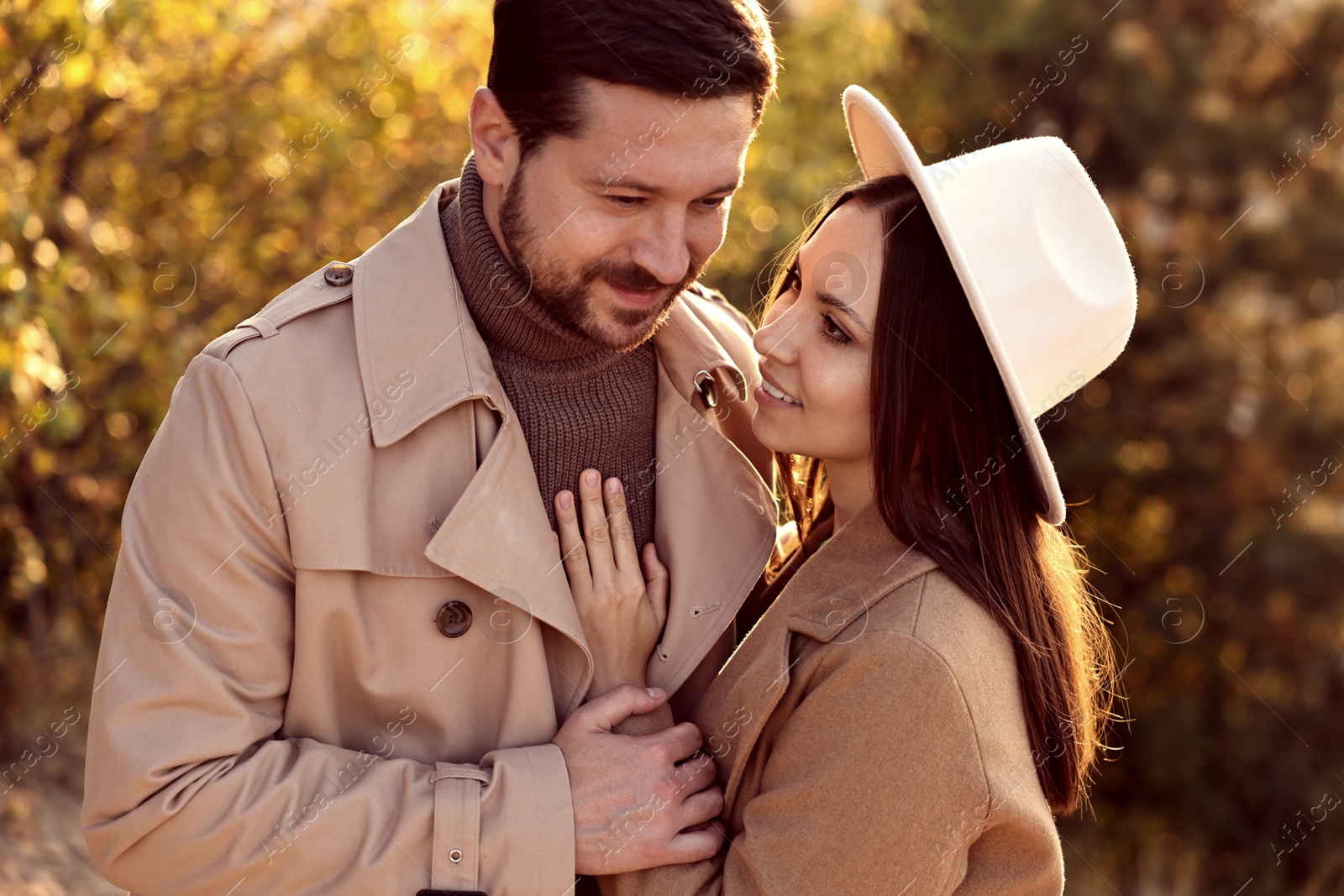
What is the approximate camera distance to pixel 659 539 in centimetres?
255

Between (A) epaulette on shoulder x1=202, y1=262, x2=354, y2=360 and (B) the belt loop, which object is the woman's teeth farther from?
(B) the belt loop

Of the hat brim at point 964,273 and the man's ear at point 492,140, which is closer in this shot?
the hat brim at point 964,273

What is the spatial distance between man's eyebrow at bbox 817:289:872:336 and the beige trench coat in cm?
65

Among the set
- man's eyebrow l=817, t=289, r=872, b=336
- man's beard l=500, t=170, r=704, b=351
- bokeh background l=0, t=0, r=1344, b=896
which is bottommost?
bokeh background l=0, t=0, r=1344, b=896

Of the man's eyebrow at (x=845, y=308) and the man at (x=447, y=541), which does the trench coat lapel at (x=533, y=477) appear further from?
the man's eyebrow at (x=845, y=308)

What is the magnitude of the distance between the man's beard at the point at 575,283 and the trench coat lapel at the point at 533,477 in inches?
5.6

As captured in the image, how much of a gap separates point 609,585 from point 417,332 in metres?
0.60

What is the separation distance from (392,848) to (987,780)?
0.99m

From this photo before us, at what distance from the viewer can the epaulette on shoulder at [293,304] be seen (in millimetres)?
2166

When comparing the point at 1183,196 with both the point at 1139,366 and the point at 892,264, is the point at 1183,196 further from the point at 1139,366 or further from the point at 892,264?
the point at 892,264

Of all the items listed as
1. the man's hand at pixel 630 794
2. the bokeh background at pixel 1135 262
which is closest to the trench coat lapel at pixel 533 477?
the man's hand at pixel 630 794

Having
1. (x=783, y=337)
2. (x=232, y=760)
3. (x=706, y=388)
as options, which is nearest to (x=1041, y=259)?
(x=783, y=337)

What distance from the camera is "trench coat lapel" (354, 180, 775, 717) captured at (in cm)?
221

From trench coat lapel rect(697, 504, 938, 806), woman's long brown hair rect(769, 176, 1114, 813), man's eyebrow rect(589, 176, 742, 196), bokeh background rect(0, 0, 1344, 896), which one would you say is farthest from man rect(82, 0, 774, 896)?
bokeh background rect(0, 0, 1344, 896)
